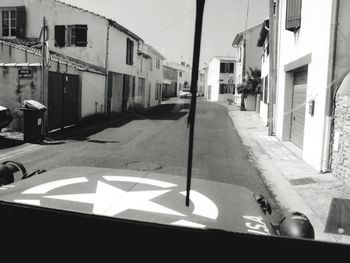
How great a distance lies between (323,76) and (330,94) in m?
0.51

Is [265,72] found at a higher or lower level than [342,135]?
higher

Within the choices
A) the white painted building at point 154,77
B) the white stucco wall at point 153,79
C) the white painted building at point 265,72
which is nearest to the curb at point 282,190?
the white painted building at point 265,72

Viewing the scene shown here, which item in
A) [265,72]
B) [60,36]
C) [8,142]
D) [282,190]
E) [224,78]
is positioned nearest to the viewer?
[282,190]

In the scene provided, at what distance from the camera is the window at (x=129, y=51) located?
27297mm

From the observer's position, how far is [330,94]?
8.82 m

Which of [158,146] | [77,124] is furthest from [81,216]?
[77,124]

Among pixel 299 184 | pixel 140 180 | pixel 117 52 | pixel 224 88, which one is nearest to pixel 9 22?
pixel 117 52

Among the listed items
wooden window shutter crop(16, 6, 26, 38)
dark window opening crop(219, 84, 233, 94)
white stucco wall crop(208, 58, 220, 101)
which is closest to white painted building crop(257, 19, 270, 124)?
wooden window shutter crop(16, 6, 26, 38)

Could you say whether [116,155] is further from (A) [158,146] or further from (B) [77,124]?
(B) [77,124]

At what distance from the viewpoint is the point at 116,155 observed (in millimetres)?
10430

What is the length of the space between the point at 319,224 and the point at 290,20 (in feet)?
28.5

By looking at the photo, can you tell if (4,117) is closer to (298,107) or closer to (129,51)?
(298,107)

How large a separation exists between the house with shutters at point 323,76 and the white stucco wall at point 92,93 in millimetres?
10520

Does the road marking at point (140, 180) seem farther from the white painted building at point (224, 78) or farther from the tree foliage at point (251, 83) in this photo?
the white painted building at point (224, 78)
